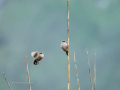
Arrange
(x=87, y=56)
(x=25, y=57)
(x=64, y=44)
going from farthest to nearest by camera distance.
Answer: (x=87, y=56)
(x=64, y=44)
(x=25, y=57)

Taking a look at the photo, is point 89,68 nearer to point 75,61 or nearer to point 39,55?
point 75,61

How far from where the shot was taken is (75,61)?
520cm

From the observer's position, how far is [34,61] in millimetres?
5152

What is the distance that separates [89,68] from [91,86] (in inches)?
21.7

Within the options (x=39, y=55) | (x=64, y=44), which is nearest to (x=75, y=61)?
(x=64, y=44)

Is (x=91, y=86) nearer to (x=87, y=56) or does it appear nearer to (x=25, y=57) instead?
(x=87, y=56)

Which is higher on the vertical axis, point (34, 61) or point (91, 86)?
point (34, 61)

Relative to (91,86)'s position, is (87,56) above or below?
above

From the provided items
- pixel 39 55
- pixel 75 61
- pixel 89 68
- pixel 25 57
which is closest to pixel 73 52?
pixel 75 61

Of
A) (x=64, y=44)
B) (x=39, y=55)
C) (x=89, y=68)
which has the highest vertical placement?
(x=64, y=44)

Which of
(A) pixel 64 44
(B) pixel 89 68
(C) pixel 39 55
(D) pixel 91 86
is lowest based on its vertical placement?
(D) pixel 91 86

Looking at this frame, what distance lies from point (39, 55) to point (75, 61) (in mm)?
1143

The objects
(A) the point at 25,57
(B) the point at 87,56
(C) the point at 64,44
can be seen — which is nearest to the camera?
(A) the point at 25,57

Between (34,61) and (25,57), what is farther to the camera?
(34,61)
